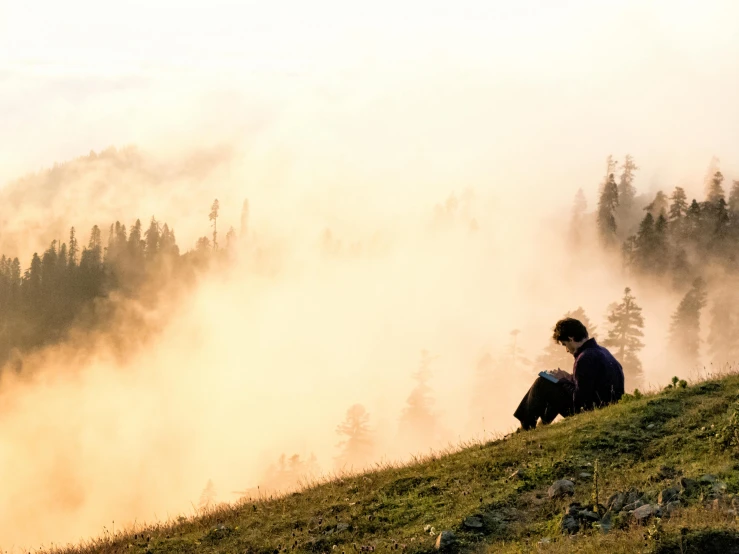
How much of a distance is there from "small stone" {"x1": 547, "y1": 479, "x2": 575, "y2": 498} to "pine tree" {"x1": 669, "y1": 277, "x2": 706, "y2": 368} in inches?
4257

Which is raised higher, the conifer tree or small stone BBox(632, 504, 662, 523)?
small stone BBox(632, 504, 662, 523)

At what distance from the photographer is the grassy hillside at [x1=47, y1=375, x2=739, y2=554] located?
713 centimetres

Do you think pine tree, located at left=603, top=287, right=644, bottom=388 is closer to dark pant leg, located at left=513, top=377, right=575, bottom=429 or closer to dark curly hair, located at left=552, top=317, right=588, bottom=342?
dark pant leg, located at left=513, top=377, right=575, bottom=429

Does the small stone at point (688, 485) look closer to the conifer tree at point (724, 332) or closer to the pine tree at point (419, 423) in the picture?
the conifer tree at point (724, 332)

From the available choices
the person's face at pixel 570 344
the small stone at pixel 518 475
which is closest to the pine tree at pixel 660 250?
the person's face at pixel 570 344

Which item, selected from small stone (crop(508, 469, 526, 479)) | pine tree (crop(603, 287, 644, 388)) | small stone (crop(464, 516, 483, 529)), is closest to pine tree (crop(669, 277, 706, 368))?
pine tree (crop(603, 287, 644, 388))

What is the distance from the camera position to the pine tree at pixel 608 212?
170125 mm

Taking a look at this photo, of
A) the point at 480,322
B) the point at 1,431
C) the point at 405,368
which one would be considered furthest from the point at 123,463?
the point at 480,322

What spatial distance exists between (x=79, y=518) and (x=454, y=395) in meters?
92.9

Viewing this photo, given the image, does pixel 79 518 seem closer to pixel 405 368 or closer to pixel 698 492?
pixel 405 368

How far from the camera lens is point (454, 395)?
149000 mm

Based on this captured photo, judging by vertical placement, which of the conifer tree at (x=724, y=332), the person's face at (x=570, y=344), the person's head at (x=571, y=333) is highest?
the person's head at (x=571, y=333)

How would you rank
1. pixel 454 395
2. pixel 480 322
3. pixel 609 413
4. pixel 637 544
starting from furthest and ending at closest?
pixel 480 322
pixel 454 395
pixel 609 413
pixel 637 544

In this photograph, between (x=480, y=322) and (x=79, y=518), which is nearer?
(x=79, y=518)
